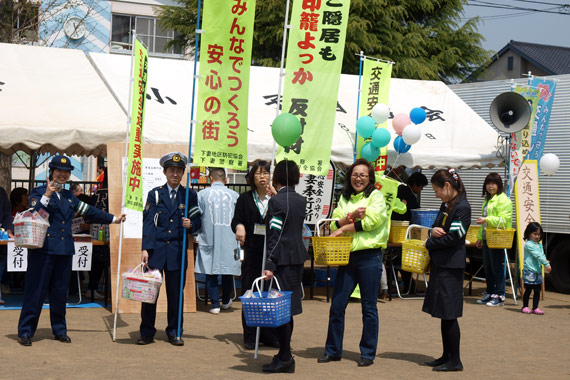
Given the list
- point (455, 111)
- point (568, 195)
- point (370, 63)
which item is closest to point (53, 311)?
point (370, 63)

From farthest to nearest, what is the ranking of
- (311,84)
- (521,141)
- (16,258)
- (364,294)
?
1. (521,141)
2. (16,258)
3. (311,84)
4. (364,294)

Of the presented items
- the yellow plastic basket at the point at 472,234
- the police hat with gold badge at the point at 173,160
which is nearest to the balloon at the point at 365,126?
the yellow plastic basket at the point at 472,234

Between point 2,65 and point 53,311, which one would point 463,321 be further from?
point 2,65

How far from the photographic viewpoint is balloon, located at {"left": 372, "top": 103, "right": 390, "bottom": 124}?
12086mm

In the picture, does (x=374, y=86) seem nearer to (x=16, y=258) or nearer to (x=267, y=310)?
(x=16, y=258)

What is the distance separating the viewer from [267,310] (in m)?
6.66

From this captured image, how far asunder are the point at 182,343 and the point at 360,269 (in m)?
2.11

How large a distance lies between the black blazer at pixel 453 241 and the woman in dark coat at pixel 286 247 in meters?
1.22

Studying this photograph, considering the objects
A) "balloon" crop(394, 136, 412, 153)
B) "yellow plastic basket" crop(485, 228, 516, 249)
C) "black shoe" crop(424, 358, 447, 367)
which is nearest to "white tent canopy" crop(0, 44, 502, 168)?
"balloon" crop(394, 136, 412, 153)

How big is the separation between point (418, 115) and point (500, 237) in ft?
7.62

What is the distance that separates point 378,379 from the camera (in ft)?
22.9

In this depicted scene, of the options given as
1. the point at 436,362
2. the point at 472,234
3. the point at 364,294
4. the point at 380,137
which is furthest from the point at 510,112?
the point at 364,294

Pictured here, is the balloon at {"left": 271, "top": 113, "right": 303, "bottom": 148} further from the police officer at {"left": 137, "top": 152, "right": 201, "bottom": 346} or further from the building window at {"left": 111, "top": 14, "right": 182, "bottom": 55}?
the building window at {"left": 111, "top": 14, "right": 182, "bottom": 55}

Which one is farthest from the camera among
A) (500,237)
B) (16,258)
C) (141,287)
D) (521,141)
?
(521,141)
